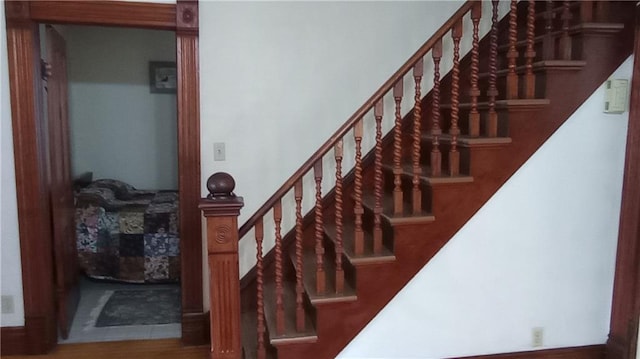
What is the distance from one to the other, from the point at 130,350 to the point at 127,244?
1.13 m

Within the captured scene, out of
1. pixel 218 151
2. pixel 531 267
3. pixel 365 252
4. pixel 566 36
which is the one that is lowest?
pixel 531 267

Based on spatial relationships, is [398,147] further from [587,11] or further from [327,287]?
[587,11]

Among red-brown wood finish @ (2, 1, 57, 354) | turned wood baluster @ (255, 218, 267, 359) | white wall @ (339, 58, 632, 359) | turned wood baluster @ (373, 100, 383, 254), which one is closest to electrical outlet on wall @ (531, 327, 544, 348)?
white wall @ (339, 58, 632, 359)

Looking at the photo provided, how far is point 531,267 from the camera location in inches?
96.6

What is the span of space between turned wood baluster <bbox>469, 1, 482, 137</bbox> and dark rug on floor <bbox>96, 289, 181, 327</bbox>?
2317 mm

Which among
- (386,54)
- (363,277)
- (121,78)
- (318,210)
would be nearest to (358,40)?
(386,54)

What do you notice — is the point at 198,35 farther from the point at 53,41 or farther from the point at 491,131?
the point at 491,131

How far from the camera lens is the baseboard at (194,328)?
282 centimetres

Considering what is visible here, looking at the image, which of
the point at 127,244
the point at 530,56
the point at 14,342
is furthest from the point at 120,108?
the point at 530,56

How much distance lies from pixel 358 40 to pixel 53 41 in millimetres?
1895

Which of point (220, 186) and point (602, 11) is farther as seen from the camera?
point (602, 11)

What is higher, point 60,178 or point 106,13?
point 106,13

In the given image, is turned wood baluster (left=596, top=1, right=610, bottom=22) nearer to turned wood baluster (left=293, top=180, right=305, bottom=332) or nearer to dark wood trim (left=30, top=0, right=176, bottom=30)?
turned wood baluster (left=293, top=180, right=305, bottom=332)

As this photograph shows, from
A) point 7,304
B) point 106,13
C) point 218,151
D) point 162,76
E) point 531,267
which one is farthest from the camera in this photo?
point 162,76
